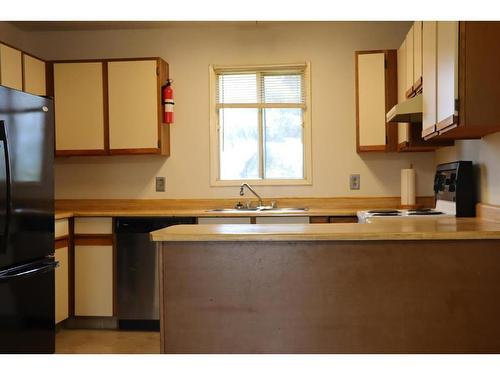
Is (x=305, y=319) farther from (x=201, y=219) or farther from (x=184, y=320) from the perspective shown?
(x=201, y=219)

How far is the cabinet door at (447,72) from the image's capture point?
2207 millimetres

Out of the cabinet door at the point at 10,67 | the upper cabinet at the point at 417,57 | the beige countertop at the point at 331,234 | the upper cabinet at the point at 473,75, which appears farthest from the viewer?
the cabinet door at the point at 10,67

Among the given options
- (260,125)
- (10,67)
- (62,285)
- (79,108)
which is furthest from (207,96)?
(62,285)

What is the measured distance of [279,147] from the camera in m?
4.46

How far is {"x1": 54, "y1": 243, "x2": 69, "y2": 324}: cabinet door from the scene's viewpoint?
3.69m

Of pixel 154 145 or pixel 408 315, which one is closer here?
pixel 408 315

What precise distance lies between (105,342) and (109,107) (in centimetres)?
178

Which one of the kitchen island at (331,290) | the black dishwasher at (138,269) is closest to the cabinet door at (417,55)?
the kitchen island at (331,290)

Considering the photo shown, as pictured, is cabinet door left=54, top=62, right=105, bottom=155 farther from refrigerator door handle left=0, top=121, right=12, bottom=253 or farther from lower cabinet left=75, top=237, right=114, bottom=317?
refrigerator door handle left=0, top=121, right=12, bottom=253

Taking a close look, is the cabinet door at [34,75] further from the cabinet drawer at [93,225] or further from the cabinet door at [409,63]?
the cabinet door at [409,63]

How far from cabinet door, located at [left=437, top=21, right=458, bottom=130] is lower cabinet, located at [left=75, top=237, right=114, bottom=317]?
8.34 feet

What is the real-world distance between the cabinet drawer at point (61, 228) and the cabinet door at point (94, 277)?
15 centimetres

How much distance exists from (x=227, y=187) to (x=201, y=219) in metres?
0.66
